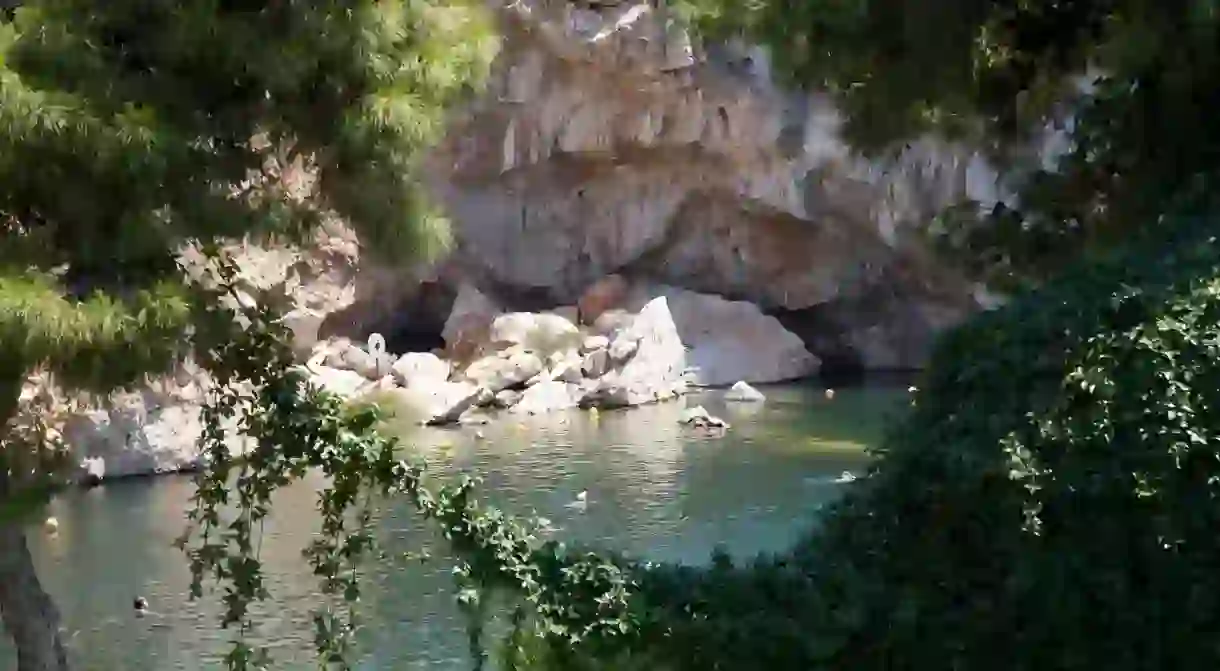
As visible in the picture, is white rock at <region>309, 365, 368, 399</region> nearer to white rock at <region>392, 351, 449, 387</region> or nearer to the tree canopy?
white rock at <region>392, 351, 449, 387</region>

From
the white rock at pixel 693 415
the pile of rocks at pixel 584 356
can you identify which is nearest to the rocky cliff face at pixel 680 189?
the pile of rocks at pixel 584 356

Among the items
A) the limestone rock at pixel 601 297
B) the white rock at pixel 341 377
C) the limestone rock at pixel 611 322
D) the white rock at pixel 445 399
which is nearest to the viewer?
the white rock at pixel 341 377

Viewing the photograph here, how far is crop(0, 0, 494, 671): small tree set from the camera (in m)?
3.38

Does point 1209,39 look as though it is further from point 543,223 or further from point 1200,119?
point 543,223

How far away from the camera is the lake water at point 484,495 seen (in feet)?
28.9

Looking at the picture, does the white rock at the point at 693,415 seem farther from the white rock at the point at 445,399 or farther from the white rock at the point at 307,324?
the white rock at the point at 307,324

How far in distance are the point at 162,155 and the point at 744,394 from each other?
15.0 metres

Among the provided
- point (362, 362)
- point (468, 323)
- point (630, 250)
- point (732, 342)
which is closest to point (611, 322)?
point (630, 250)

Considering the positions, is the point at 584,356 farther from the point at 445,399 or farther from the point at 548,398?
the point at 445,399

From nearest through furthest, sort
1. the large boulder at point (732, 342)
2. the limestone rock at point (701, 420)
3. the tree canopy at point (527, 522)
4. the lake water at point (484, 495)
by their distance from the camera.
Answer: the tree canopy at point (527, 522) < the lake water at point (484, 495) < the limestone rock at point (701, 420) < the large boulder at point (732, 342)

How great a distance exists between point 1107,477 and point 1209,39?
1553 millimetres

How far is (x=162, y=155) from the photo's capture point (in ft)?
11.5

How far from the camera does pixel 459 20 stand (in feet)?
13.7

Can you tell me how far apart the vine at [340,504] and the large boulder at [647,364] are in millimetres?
13276
